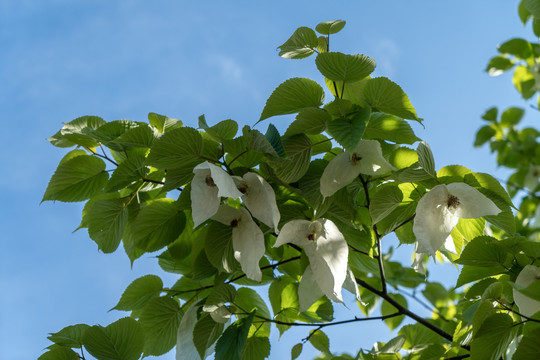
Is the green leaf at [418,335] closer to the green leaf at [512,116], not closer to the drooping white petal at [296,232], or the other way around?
the drooping white petal at [296,232]

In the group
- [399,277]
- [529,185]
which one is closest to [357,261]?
[399,277]

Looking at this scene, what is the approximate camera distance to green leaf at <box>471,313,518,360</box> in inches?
24.7

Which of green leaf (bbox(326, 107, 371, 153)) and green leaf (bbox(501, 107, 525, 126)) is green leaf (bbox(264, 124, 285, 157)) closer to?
green leaf (bbox(326, 107, 371, 153))

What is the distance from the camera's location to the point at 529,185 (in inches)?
78.6

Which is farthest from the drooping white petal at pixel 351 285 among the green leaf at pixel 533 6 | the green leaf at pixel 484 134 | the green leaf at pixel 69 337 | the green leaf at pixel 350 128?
the green leaf at pixel 484 134

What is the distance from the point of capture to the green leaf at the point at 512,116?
2236mm

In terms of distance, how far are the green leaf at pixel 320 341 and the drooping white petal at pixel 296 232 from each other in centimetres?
36

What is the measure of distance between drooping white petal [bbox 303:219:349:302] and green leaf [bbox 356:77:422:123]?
19cm

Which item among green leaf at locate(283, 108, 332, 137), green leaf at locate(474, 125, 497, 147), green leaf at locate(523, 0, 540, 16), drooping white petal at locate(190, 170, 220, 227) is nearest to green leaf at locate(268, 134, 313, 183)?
green leaf at locate(283, 108, 332, 137)

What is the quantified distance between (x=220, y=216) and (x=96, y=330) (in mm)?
274

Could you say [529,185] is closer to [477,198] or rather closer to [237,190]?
[477,198]

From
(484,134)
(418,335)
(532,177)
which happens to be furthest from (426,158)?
(484,134)

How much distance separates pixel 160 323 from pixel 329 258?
36 centimetres

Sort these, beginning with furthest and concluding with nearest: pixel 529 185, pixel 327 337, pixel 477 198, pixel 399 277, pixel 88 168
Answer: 1. pixel 529 185
2. pixel 399 277
3. pixel 327 337
4. pixel 88 168
5. pixel 477 198
